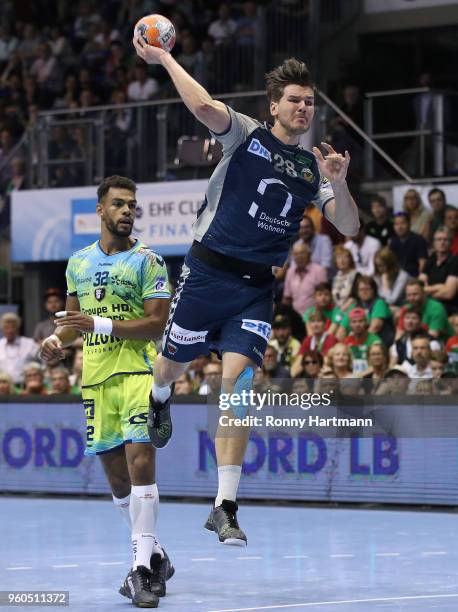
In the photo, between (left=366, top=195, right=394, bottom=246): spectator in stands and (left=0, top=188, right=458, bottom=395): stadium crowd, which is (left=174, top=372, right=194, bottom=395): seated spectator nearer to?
(left=0, top=188, right=458, bottom=395): stadium crowd

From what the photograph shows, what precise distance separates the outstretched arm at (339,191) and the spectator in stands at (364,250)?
846 centimetres

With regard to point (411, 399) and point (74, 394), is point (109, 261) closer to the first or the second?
point (411, 399)

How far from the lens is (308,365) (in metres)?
15.4

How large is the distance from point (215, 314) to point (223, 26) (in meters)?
14.2

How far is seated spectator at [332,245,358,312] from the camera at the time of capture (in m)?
16.4

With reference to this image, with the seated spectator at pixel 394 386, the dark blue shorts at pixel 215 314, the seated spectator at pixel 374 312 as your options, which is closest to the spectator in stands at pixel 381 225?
the seated spectator at pixel 374 312

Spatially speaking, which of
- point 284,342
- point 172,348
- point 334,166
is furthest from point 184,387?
point 334,166

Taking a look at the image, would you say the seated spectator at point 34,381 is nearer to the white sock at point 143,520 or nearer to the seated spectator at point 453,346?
the seated spectator at point 453,346

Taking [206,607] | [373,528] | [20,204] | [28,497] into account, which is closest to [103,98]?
[20,204]

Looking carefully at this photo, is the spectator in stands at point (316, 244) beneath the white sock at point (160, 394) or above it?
above

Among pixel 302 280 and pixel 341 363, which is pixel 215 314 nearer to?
pixel 341 363

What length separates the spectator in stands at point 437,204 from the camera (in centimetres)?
1661

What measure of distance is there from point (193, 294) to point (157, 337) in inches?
28.7

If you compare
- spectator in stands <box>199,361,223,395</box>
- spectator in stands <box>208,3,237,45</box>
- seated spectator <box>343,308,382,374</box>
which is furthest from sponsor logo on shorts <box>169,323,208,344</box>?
spectator in stands <box>208,3,237,45</box>
